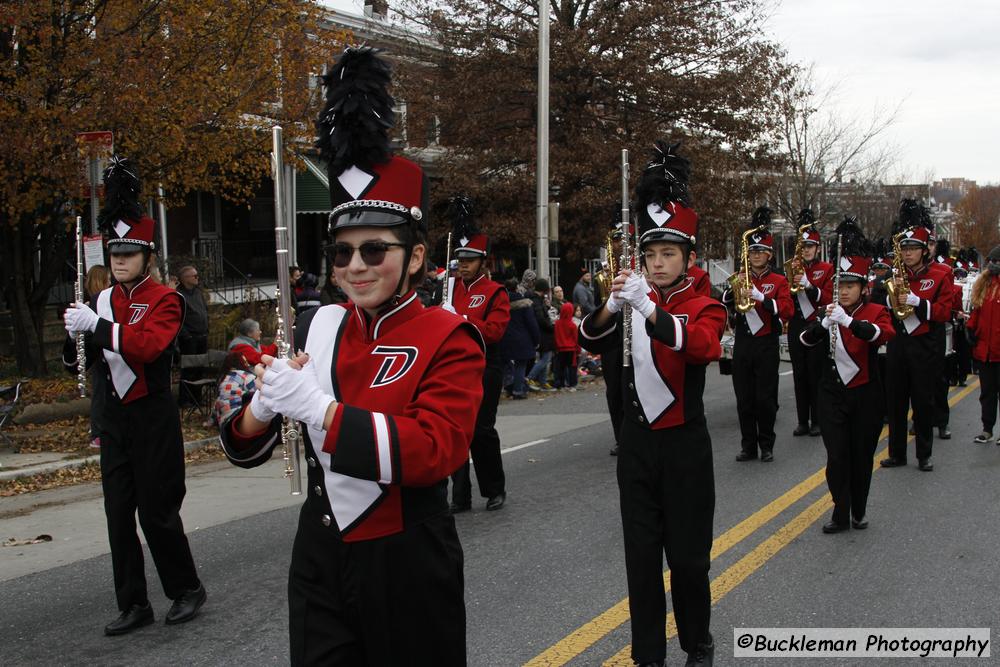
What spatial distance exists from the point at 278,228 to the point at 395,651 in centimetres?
125

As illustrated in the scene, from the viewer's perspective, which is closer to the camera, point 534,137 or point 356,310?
point 356,310

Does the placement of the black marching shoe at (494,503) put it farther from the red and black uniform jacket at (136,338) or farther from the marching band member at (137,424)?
the red and black uniform jacket at (136,338)

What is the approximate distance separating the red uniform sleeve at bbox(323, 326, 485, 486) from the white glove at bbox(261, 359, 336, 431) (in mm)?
56

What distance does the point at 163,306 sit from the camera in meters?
5.67

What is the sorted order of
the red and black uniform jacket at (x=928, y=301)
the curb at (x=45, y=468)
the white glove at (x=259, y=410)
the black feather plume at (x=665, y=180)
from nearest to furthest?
the white glove at (x=259, y=410), the black feather plume at (x=665, y=180), the curb at (x=45, y=468), the red and black uniform jacket at (x=928, y=301)

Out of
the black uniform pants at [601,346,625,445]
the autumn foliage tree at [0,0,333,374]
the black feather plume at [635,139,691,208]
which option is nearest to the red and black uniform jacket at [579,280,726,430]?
the black feather plume at [635,139,691,208]

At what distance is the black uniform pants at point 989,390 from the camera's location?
11103mm

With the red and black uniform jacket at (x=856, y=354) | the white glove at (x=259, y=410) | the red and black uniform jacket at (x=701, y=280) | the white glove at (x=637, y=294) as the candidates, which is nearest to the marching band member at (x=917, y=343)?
the red and black uniform jacket at (x=856, y=354)

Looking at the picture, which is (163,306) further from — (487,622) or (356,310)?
(356,310)

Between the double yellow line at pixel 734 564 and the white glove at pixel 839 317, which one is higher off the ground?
the white glove at pixel 839 317

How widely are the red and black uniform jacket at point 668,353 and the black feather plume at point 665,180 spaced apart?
47 cm

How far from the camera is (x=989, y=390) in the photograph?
36.6 feet

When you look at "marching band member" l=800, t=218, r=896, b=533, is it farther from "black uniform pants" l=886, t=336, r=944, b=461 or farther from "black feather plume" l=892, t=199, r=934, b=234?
"black feather plume" l=892, t=199, r=934, b=234

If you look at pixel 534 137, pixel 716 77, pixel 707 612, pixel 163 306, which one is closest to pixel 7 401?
pixel 163 306
